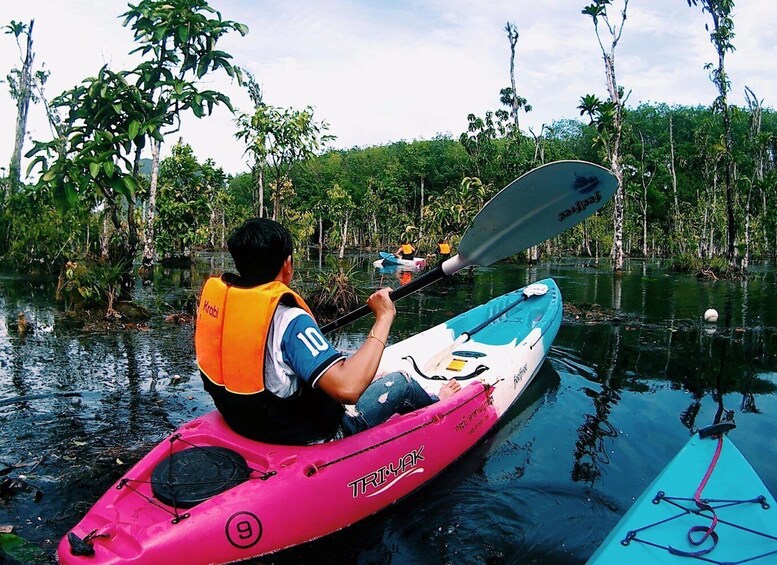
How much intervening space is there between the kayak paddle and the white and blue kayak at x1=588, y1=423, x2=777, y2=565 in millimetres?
1653

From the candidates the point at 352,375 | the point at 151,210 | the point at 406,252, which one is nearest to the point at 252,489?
the point at 352,375

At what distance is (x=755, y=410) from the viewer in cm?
503

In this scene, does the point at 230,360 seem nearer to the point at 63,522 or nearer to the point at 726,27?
the point at 63,522

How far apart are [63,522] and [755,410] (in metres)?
5.25

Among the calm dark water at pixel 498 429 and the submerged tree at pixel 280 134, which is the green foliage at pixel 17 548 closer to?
the calm dark water at pixel 498 429

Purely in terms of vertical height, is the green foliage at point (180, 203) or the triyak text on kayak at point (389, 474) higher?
the green foliage at point (180, 203)

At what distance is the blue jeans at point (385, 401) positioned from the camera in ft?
10.7

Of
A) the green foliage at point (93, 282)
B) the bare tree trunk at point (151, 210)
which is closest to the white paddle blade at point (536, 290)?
the green foliage at point (93, 282)

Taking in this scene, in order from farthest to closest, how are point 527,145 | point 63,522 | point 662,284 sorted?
point 527,145
point 662,284
point 63,522

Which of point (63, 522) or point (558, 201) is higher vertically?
point (558, 201)

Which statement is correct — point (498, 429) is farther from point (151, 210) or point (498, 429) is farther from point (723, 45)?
point (723, 45)

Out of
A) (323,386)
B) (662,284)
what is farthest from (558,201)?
(662,284)

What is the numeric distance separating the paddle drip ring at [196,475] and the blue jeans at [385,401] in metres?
0.64

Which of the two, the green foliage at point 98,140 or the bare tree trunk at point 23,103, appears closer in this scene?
the green foliage at point 98,140
